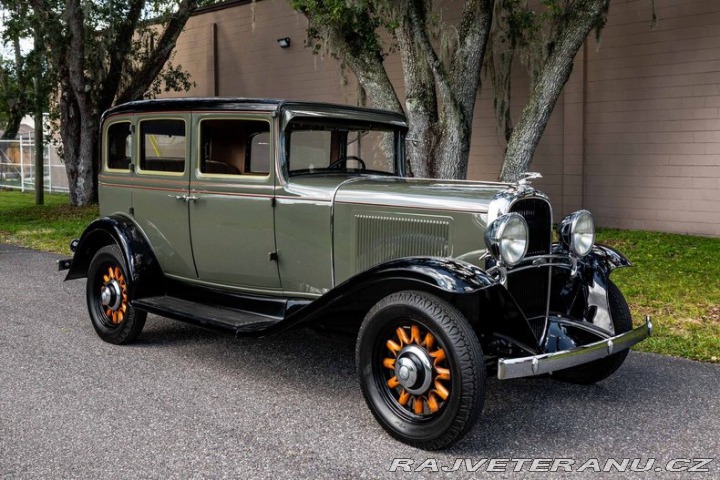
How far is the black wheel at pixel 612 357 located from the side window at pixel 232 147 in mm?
2304

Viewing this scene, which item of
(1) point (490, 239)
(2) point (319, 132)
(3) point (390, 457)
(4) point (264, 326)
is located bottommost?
(3) point (390, 457)

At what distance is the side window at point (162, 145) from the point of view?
204 inches

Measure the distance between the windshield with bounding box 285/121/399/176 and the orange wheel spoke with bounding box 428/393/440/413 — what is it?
5.84 feet

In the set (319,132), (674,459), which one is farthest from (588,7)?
(674,459)

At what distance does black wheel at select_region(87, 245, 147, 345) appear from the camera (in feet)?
17.3

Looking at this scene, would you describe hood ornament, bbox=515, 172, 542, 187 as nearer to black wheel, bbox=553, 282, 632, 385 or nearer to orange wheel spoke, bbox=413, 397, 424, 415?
black wheel, bbox=553, 282, 632, 385

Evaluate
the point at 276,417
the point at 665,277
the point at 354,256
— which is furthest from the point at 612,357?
the point at 665,277

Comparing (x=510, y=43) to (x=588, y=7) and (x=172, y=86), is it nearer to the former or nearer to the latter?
(x=588, y=7)

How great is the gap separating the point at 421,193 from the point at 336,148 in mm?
1170

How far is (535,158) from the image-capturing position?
39.7ft

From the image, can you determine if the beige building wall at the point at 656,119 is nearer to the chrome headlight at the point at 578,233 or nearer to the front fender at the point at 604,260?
the front fender at the point at 604,260

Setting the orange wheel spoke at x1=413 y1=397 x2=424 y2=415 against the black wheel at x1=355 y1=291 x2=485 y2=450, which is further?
the orange wheel spoke at x1=413 y1=397 x2=424 y2=415

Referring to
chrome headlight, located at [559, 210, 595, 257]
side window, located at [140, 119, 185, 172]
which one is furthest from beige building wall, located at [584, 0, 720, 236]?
side window, located at [140, 119, 185, 172]

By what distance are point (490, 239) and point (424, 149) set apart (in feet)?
18.8
